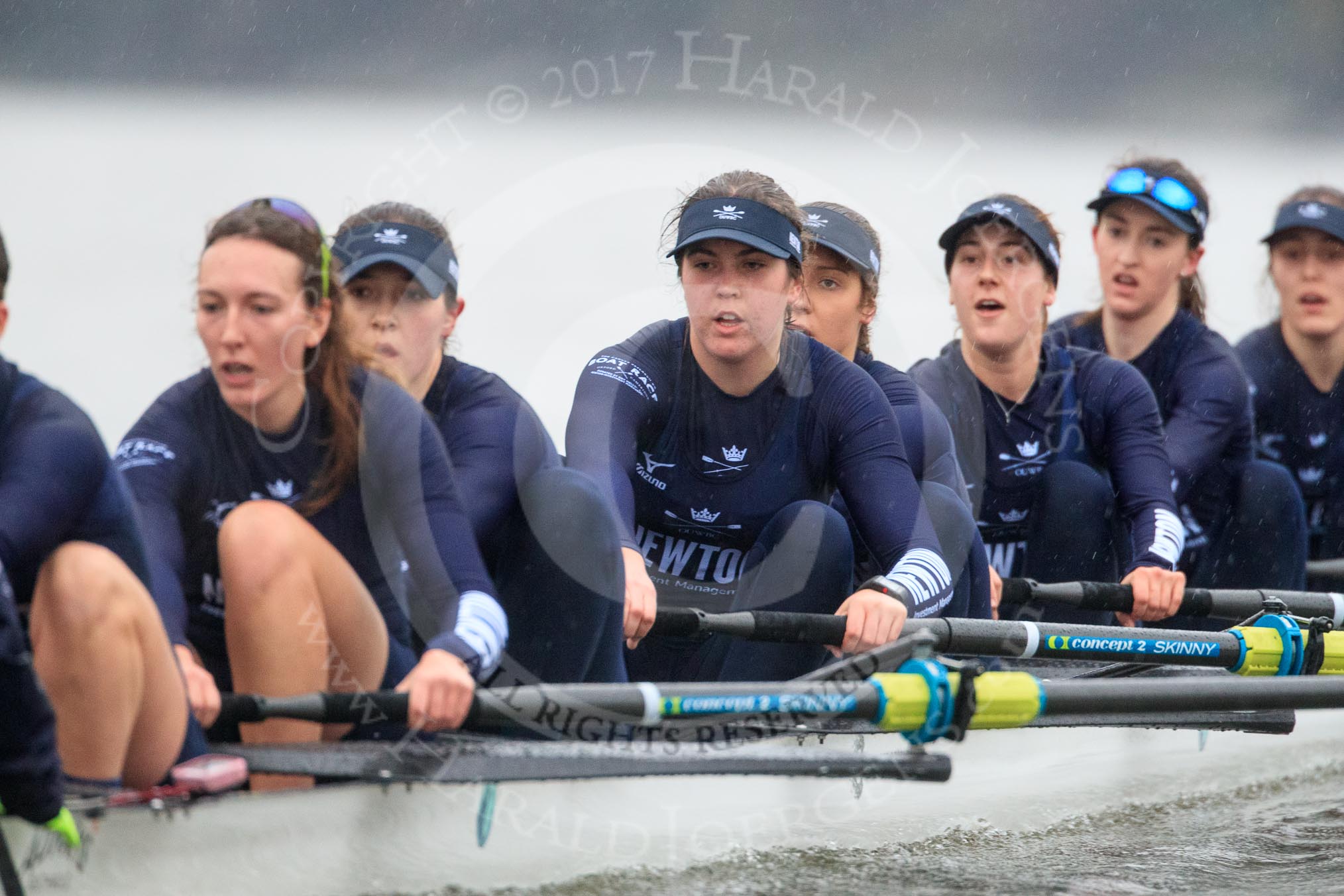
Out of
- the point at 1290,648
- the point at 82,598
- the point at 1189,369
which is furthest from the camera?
the point at 1189,369

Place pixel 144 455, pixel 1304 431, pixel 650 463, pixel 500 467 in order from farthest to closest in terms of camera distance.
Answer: pixel 1304 431, pixel 650 463, pixel 500 467, pixel 144 455

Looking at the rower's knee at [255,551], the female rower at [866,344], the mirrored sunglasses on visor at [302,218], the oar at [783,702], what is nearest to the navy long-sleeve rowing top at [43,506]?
the rower's knee at [255,551]

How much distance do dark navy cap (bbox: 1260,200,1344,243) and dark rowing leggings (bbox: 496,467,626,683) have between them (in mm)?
2472

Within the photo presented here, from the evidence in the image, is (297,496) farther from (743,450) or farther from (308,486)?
(743,450)

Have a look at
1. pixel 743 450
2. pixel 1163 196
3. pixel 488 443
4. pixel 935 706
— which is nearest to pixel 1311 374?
pixel 1163 196

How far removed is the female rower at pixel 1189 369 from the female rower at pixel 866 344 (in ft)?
2.67

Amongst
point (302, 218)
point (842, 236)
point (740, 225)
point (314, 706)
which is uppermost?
point (842, 236)

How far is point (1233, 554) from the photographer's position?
3199 millimetres

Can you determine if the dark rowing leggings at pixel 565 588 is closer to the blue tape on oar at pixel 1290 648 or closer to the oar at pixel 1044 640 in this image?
the oar at pixel 1044 640

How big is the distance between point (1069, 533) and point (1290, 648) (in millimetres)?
554

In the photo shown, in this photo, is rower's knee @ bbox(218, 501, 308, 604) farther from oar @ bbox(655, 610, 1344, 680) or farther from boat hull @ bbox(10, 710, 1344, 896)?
oar @ bbox(655, 610, 1344, 680)

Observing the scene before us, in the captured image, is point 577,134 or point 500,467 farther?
point 577,134

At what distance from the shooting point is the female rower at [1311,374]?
141 inches

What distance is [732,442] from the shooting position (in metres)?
2.26
